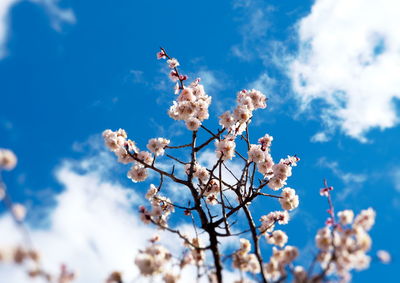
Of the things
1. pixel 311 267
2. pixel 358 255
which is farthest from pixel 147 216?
pixel 358 255

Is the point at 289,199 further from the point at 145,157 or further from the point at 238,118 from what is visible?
the point at 145,157

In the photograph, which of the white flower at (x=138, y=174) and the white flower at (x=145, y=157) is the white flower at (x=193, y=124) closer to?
the white flower at (x=145, y=157)

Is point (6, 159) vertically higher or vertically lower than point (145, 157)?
lower

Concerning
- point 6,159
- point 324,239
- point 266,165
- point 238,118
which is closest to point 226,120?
point 238,118

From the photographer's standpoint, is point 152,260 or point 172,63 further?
point 172,63

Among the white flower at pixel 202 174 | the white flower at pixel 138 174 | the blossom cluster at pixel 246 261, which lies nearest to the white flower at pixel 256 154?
the white flower at pixel 202 174

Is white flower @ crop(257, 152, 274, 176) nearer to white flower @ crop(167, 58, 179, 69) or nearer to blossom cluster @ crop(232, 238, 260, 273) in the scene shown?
blossom cluster @ crop(232, 238, 260, 273)

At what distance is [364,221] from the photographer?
375 centimetres

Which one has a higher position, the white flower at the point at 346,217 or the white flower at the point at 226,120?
the white flower at the point at 226,120

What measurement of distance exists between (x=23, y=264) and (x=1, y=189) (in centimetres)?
71

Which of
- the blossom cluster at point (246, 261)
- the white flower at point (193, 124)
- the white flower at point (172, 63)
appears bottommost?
the blossom cluster at point (246, 261)

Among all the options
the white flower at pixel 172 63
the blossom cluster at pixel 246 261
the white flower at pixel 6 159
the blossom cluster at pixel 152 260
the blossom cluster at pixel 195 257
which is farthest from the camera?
the white flower at pixel 172 63

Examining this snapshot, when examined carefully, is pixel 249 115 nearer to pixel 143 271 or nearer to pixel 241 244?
pixel 241 244

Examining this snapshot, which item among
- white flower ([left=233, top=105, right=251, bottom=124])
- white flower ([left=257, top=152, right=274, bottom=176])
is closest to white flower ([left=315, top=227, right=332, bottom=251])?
white flower ([left=257, top=152, right=274, bottom=176])
